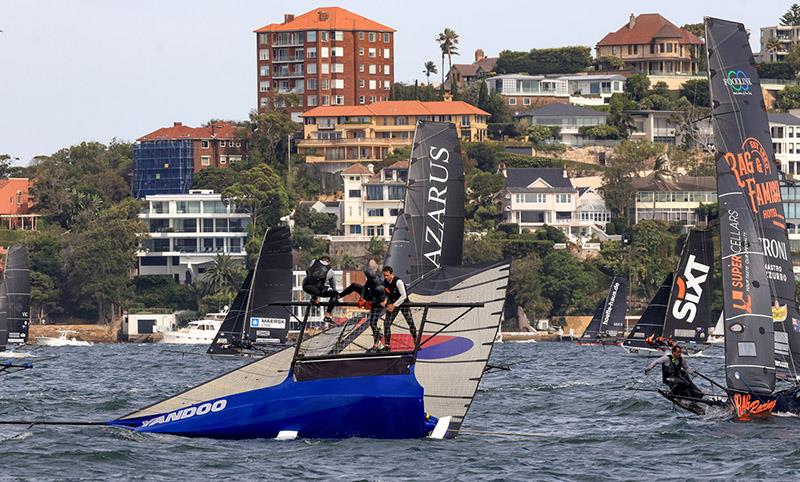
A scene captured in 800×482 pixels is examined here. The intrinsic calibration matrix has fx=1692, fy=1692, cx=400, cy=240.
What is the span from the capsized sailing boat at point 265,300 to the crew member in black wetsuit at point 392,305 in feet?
116

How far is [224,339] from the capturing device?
7012cm

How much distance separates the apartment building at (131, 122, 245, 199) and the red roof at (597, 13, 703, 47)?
53.1m

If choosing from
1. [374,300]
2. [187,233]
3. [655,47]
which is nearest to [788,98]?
[655,47]

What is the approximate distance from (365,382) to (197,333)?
306 ft

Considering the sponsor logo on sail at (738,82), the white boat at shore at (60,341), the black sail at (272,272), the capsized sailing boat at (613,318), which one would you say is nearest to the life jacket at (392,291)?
the sponsor logo on sail at (738,82)

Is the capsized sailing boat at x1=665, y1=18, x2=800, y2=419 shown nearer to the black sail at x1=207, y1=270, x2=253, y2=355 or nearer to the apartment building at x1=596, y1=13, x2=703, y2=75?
the black sail at x1=207, y1=270, x2=253, y2=355

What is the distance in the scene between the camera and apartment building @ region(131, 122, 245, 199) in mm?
160000

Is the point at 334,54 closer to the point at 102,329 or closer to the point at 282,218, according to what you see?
the point at 282,218

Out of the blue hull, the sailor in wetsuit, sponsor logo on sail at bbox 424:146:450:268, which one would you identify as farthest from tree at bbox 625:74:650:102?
the blue hull

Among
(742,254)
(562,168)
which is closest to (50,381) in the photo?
(742,254)

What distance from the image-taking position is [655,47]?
19212cm

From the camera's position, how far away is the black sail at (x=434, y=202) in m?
44.5

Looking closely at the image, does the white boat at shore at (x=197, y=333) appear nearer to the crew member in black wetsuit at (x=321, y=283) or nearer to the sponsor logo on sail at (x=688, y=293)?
the sponsor logo on sail at (x=688, y=293)

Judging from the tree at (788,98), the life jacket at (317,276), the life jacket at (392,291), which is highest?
the tree at (788,98)
